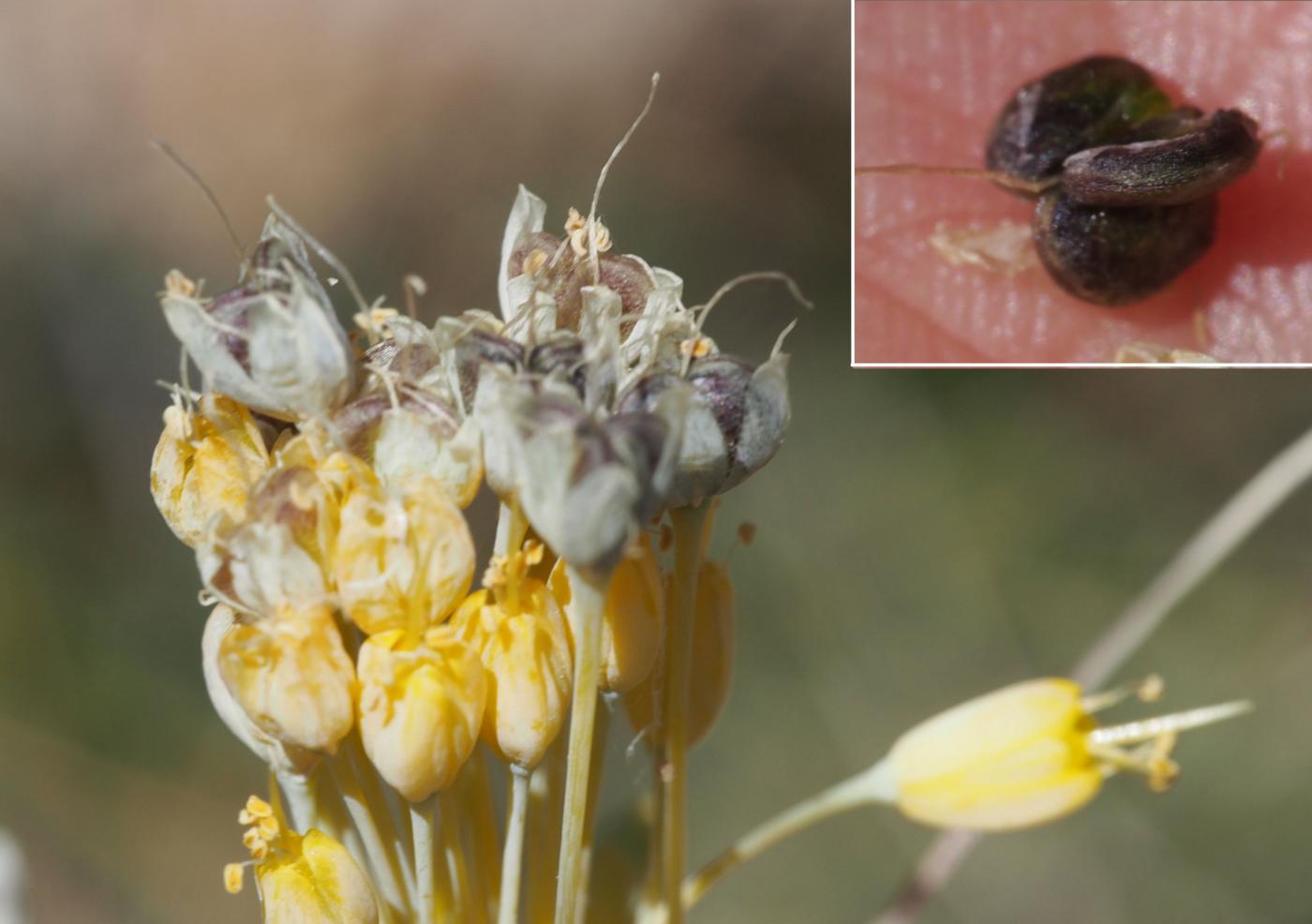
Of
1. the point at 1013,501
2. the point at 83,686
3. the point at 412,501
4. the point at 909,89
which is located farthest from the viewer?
the point at 1013,501

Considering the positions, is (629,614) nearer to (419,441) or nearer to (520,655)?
(520,655)

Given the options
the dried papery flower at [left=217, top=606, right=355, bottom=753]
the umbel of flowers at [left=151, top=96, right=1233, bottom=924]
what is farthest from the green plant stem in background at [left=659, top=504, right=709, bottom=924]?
the dried papery flower at [left=217, top=606, right=355, bottom=753]

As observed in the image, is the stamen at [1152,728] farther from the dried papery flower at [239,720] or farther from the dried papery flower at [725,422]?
the dried papery flower at [239,720]

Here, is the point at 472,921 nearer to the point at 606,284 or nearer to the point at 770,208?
the point at 606,284

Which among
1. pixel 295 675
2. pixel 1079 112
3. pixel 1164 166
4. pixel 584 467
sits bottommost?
pixel 295 675

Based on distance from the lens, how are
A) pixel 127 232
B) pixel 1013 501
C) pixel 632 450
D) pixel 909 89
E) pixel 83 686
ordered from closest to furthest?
pixel 632 450
pixel 909 89
pixel 83 686
pixel 1013 501
pixel 127 232

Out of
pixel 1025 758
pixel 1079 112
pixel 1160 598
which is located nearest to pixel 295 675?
pixel 1025 758

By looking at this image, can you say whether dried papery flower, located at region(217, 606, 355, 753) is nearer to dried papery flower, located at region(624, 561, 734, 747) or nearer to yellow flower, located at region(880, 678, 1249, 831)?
dried papery flower, located at region(624, 561, 734, 747)

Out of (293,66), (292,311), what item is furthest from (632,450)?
(293,66)
